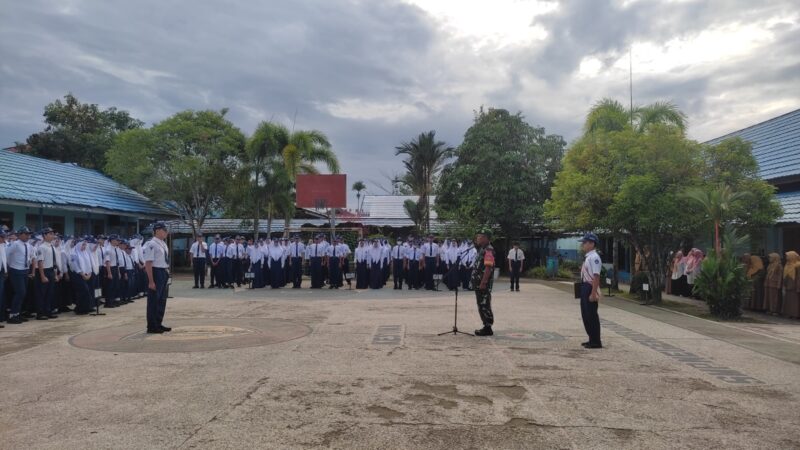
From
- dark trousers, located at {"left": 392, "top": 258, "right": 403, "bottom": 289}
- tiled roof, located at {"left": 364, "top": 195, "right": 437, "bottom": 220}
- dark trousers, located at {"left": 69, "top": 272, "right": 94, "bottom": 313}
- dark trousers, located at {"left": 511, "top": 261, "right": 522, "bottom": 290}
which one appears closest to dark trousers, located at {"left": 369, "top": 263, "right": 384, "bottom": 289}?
dark trousers, located at {"left": 392, "top": 258, "right": 403, "bottom": 289}

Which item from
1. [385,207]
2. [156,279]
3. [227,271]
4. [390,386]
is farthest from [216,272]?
[385,207]

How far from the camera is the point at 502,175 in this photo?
28312 mm

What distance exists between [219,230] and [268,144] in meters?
9.10

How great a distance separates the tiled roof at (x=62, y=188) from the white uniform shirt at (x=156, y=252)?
1088cm

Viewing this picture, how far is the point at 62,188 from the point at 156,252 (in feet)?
49.7

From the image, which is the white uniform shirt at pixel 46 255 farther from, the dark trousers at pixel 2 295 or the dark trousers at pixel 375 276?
the dark trousers at pixel 375 276

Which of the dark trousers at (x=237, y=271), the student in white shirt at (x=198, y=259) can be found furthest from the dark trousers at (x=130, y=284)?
the dark trousers at (x=237, y=271)

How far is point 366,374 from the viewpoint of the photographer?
22.8ft

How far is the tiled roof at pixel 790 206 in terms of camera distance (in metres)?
15.6

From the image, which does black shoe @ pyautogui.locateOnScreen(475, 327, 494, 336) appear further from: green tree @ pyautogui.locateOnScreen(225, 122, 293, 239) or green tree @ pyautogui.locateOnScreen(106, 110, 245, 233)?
green tree @ pyautogui.locateOnScreen(106, 110, 245, 233)

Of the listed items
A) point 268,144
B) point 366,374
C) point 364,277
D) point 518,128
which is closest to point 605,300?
point 364,277

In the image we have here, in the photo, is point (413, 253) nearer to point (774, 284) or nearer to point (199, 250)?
point (199, 250)

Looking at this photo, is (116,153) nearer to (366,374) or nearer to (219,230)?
(219,230)

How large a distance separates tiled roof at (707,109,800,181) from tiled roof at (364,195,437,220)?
57.1 ft
